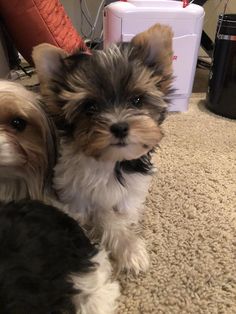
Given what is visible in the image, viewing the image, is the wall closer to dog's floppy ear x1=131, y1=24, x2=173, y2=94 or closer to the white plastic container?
the white plastic container

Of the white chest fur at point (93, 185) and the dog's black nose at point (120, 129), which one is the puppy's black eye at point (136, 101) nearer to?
the dog's black nose at point (120, 129)

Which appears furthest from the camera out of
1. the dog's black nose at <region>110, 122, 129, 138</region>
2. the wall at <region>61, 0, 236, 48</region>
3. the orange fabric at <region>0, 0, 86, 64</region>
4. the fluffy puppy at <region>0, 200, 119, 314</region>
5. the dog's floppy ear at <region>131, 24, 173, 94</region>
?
the wall at <region>61, 0, 236, 48</region>

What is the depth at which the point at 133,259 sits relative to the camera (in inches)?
45.4

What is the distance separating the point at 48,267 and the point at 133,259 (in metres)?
0.34

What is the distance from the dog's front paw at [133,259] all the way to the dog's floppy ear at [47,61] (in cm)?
54

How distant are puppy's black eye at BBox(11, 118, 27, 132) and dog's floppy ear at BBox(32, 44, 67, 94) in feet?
0.39

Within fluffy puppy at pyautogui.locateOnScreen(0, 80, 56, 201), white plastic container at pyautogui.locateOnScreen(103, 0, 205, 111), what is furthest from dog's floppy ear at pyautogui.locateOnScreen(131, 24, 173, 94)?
white plastic container at pyautogui.locateOnScreen(103, 0, 205, 111)

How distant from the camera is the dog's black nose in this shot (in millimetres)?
1003

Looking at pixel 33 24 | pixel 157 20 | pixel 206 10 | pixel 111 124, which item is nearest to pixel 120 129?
pixel 111 124

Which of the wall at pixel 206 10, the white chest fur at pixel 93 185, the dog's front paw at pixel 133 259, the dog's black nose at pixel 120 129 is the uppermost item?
the dog's black nose at pixel 120 129

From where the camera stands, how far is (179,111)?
2.46 meters

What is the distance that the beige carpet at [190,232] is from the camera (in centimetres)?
106

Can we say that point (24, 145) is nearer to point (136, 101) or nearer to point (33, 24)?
point (136, 101)

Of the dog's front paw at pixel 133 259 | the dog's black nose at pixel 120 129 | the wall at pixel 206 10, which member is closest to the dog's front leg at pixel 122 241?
the dog's front paw at pixel 133 259
